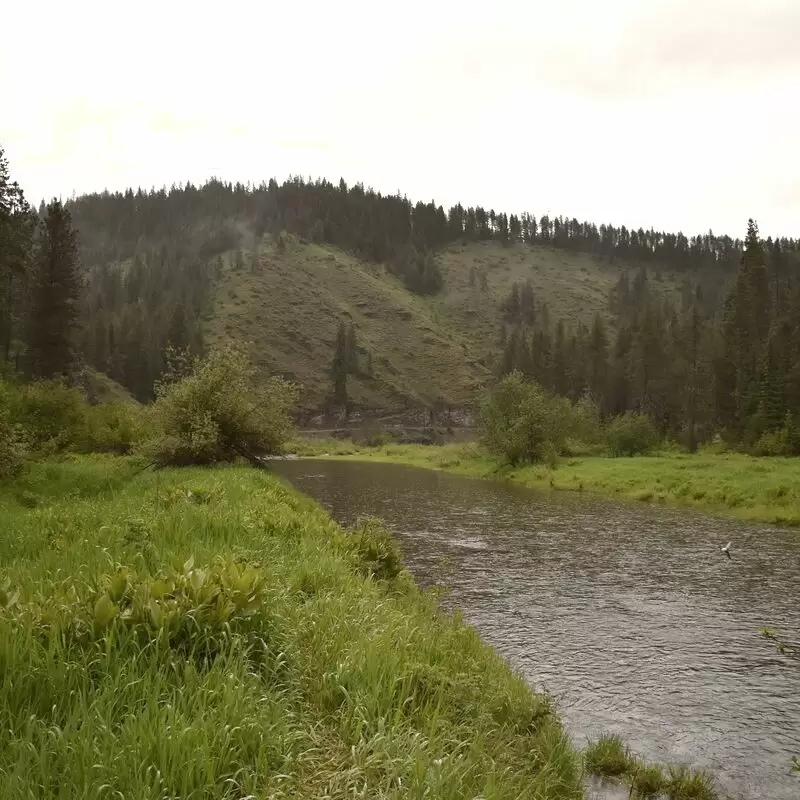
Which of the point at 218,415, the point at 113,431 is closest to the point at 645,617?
the point at 218,415

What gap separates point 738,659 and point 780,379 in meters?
62.8

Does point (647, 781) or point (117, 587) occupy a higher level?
point (117, 587)

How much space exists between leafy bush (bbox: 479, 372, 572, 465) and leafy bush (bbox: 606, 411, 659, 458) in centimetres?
785

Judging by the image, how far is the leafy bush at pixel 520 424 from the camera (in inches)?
2286

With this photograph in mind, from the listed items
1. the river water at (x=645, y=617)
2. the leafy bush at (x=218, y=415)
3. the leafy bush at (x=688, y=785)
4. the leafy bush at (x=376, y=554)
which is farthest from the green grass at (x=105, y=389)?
the leafy bush at (x=688, y=785)

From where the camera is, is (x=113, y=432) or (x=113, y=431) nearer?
(x=113, y=432)

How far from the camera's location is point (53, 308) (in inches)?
2302

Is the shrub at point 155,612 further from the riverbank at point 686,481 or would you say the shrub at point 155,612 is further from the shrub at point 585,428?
the shrub at point 585,428

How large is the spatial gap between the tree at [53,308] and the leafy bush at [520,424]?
134 feet

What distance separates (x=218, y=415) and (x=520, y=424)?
107 feet

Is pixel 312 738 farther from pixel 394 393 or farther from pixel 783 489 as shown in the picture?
pixel 394 393

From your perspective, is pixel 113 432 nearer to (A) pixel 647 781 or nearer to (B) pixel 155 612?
(B) pixel 155 612

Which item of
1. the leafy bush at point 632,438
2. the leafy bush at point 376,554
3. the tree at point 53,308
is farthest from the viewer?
the leafy bush at point 632,438

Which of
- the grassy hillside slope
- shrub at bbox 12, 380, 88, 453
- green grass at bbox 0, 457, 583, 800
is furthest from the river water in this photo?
the grassy hillside slope
